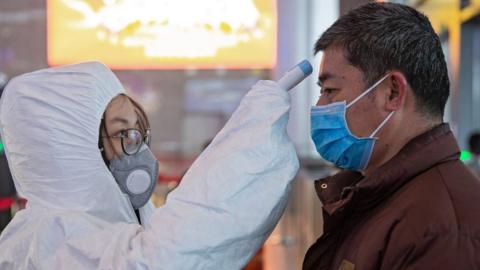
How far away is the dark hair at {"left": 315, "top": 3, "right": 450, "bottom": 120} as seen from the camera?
1135 millimetres

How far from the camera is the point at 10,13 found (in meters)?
5.86

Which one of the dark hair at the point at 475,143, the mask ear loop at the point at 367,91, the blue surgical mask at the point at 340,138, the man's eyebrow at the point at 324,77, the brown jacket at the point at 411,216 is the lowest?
the dark hair at the point at 475,143

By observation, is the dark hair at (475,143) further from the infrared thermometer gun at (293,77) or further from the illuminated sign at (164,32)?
the infrared thermometer gun at (293,77)

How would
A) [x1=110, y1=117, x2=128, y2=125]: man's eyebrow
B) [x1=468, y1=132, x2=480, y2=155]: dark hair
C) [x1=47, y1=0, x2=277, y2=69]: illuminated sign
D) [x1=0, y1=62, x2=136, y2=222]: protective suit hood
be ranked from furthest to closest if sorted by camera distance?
[x1=47, y1=0, x2=277, y2=69]: illuminated sign
[x1=468, y1=132, x2=480, y2=155]: dark hair
[x1=110, y1=117, x2=128, y2=125]: man's eyebrow
[x1=0, y1=62, x2=136, y2=222]: protective suit hood

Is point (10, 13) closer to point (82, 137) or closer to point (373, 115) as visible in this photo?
point (82, 137)

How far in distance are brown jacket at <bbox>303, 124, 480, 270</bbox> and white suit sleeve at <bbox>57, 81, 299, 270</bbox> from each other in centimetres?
13

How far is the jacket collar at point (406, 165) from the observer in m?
1.10

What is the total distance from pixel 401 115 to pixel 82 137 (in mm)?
686

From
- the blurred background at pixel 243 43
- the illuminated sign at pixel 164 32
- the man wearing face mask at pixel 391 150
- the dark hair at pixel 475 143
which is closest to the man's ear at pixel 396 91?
the man wearing face mask at pixel 391 150

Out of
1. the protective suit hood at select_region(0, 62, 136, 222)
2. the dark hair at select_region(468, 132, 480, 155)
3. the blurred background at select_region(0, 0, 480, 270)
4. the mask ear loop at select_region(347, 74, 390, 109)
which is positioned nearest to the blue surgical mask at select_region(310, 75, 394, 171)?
the mask ear loop at select_region(347, 74, 390, 109)

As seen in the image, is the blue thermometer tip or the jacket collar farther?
the blue thermometer tip

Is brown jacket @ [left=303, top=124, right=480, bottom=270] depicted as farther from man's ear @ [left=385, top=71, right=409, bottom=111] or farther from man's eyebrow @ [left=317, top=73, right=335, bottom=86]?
man's eyebrow @ [left=317, top=73, right=335, bottom=86]

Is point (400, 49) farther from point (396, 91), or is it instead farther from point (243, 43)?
point (243, 43)

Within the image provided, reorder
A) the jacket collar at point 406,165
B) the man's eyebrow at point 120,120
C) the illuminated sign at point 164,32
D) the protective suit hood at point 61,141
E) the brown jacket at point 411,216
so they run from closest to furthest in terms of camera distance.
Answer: the brown jacket at point 411,216 → the jacket collar at point 406,165 → the protective suit hood at point 61,141 → the man's eyebrow at point 120,120 → the illuminated sign at point 164,32
